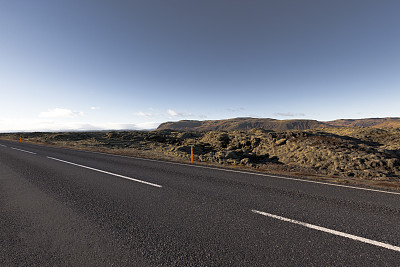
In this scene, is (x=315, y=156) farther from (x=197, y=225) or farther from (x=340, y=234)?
(x=197, y=225)

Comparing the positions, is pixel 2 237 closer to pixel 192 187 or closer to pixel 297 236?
pixel 192 187

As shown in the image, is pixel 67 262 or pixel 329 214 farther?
pixel 329 214

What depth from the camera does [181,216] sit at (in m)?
4.08

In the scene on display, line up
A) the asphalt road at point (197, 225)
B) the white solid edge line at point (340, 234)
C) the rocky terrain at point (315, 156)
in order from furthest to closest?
the rocky terrain at point (315, 156)
the white solid edge line at point (340, 234)
the asphalt road at point (197, 225)

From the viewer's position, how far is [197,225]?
3.68 m

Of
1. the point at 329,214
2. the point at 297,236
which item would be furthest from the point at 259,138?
the point at 297,236

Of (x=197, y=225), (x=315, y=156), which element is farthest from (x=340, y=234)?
(x=315, y=156)

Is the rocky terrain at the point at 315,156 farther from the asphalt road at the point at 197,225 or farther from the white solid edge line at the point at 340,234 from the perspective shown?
the white solid edge line at the point at 340,234

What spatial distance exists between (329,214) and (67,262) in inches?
216

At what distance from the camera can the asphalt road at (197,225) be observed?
2.75 m

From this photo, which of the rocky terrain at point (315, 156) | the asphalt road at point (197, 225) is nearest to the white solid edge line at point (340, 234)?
the asphalt road at point (197, 225)

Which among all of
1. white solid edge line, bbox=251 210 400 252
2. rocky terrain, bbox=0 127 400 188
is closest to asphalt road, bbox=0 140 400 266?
white solid edge line, bbox=251 210 400 252

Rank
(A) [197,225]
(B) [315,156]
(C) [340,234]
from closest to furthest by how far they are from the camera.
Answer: (C) [340,234]
(A) [197,225]
(B) [315,156]

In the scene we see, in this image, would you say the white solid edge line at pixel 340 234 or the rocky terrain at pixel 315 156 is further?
the rocky terrain at pixel 315 156
